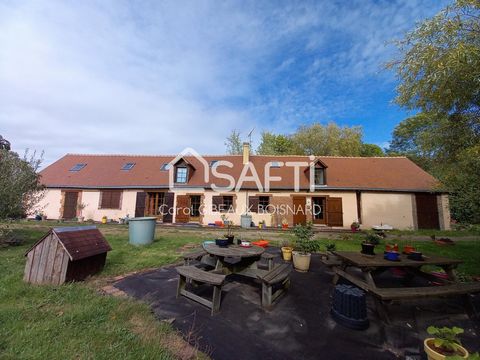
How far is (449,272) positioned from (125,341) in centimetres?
536

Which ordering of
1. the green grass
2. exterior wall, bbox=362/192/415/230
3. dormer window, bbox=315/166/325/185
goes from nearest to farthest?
1. the green grass
2. exterior wall, bbox=362/192/415/230
3. dormer window, bbox=315/166/325/185

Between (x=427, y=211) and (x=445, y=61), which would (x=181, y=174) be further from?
(x=427, y=211)

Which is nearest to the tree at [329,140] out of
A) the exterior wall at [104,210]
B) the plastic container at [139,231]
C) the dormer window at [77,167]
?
the exterior wall at [104,210]

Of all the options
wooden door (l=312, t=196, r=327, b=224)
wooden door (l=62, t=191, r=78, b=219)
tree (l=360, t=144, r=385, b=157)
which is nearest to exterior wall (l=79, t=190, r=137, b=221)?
wooden door (l=62, t=191, r=78, b=219)

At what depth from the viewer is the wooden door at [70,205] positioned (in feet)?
48.6

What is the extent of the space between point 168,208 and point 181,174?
2.45 metres

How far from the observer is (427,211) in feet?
43.3

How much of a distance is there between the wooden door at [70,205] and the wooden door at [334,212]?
1656 cm

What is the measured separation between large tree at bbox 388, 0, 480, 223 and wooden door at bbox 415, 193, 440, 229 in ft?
27.4

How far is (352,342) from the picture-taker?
2.63 m

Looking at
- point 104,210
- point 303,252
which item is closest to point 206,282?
point 303,252

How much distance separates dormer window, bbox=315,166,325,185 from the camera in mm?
14297

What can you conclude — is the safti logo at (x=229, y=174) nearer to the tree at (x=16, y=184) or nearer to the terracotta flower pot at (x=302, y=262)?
the tree at (x=16, y=184)

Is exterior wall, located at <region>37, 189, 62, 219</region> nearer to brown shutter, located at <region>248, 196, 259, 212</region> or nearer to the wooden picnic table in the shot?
brown shutter, located at <region>248, 196, 259, 212</region>
